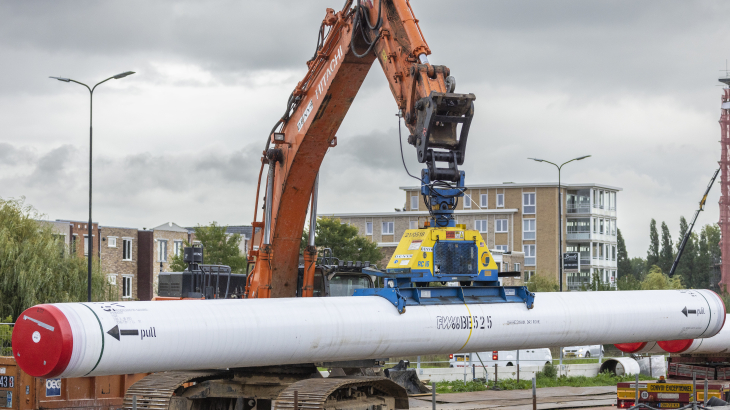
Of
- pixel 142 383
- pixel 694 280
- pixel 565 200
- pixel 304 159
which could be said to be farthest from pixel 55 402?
pixel 694 280

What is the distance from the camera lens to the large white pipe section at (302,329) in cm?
1000

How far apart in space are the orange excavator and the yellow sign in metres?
6.56

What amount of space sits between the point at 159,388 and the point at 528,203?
74.5 meters

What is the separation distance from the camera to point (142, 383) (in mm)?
13414

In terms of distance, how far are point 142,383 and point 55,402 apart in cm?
364

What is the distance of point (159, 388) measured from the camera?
13.0 m

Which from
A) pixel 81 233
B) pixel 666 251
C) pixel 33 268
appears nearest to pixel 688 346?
pixel 33 268

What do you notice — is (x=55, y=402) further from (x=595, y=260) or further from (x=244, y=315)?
(x=595, y=260)

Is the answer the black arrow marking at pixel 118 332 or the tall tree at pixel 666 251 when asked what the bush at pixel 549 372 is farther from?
the tall tree at pixel 666 251

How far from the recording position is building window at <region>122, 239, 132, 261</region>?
64.2 m

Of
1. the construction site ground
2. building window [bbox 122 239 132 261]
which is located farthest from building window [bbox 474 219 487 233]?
the construction site ground

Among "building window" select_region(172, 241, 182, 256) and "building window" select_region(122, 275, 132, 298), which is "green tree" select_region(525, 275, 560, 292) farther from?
"building window" select_region(122, 275, 132, 298)

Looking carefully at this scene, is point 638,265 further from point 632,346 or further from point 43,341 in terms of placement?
point 43,341

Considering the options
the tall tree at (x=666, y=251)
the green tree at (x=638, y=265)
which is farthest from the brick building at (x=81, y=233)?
the green tree at (x=638, y=265)
